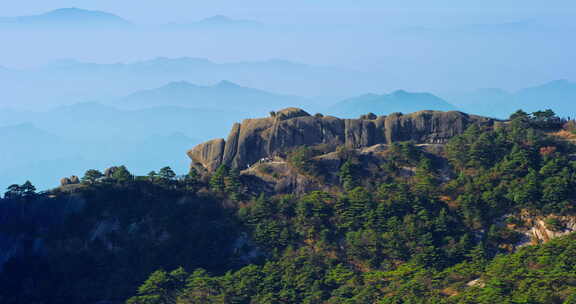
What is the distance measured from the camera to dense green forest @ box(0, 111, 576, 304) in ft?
181

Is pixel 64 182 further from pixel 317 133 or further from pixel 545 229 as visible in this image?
pixel 545 229

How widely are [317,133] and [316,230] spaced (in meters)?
14.4

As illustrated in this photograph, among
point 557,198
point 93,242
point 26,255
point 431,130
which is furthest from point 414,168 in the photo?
point 26,255

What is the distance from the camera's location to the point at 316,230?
63656 millimetres

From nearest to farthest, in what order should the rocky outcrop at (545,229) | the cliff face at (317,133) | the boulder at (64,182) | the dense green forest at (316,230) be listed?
the dense green forest at (316,230), the rocky outcrop at (545,229), the boulder at (64,182), the cliff face at (317,133)

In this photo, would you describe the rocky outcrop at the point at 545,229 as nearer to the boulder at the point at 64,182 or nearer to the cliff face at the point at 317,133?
the cliff face at the point at 317,133

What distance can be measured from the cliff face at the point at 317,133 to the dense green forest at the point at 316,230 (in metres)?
2.58

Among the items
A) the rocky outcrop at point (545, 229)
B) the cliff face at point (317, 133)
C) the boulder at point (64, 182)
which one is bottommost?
the rocky outcrop at point (545, 229)

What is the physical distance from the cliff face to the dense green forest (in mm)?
2578

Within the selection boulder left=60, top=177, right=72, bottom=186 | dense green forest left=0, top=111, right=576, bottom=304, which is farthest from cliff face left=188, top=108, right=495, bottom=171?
boulder left=60, top=177, right=72, bottom=186

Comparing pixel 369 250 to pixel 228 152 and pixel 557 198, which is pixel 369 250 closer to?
pixel 557 198

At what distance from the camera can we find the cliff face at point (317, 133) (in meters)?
74.8

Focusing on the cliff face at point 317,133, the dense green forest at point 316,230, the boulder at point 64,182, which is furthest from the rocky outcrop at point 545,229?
the boulder at point 64,182

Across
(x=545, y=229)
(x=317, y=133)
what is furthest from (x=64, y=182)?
(x=545, y=229)
